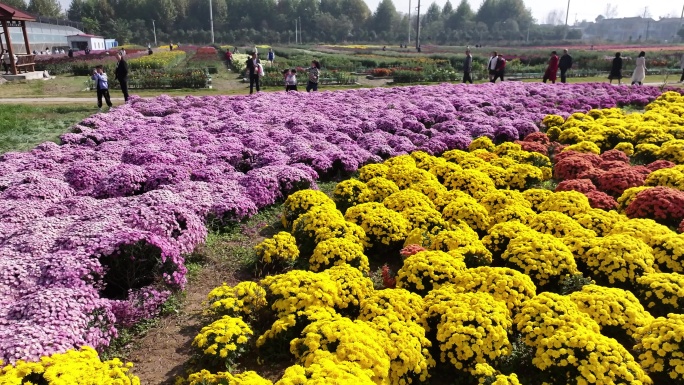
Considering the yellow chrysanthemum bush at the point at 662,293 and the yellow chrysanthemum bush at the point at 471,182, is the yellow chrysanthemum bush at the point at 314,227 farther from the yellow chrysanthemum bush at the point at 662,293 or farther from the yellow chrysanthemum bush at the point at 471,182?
the yellow chrysanthemum bush at the point at 662,293

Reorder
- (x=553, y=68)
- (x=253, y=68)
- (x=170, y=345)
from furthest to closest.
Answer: (x=553, y=68) → (x=253, y=68) → (x=170, y=345)

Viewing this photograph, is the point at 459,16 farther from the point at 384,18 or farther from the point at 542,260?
the point at 542,260

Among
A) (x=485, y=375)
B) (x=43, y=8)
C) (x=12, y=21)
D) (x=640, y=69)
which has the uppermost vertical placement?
(x=43, y=8)

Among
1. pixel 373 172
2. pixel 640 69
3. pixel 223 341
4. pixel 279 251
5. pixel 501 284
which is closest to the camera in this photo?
pixel 223 341

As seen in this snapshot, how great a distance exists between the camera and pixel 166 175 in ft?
34.2

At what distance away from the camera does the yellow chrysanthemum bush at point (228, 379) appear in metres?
4.36

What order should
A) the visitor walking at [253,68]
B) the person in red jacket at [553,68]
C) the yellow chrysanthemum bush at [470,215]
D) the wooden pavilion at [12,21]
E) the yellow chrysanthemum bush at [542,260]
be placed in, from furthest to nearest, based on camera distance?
the wooden pavilion at [12,21] < the person in red jacket at [553,68] < the visitor walking at [253,68] < the yellow chrysanthemum bush at [470,215] < the yellow chrysanthemum bush at [542,260]

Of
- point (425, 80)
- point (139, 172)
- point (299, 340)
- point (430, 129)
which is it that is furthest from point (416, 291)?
point (425, 80)

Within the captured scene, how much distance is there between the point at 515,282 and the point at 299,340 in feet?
9.99

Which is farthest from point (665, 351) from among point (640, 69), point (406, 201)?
point (640, 69)

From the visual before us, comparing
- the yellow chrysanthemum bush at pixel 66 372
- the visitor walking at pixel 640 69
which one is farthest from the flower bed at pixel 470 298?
the visitor walking at pixel 640 69

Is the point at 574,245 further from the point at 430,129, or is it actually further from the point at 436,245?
the point at 430,129

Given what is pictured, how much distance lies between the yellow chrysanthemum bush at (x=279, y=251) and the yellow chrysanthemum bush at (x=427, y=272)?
1.87m

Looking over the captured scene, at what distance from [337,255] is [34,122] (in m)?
15.3
